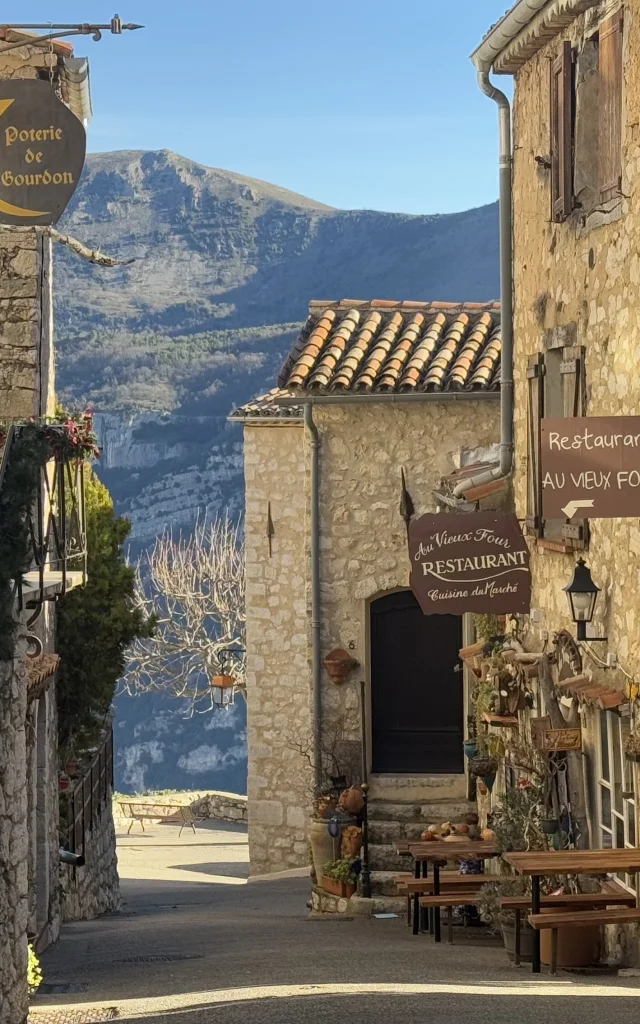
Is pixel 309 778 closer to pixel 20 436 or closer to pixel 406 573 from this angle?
pixel 406 573

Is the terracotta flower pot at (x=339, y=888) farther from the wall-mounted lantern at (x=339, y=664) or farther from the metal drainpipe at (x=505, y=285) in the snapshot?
the metal drainpipe at (x=505, y=285)

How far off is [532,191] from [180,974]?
667 centimetres

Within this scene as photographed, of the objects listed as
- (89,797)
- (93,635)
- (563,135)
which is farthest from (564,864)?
(89,797)

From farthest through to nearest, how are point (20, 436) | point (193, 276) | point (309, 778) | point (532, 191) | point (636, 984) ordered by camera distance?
point (193, 276) → point (309, 778) → point (532, 191) → point (20, 436) → point (636, 984)

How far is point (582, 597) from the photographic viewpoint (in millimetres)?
9477

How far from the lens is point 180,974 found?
9328 mm

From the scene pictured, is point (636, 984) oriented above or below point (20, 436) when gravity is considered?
below

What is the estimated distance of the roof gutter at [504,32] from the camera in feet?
35.7

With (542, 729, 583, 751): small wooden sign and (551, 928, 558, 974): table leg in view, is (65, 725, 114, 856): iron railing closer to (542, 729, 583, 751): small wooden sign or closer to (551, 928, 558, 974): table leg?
(542, 729, 583, 751): small wooden sign

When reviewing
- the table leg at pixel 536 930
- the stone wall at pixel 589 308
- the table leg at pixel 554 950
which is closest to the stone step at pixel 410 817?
the stone wall at pixel 589 308

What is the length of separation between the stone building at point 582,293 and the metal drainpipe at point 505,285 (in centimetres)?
6

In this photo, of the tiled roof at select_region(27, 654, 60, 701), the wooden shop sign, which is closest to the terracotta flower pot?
the tiled roof at select_region(27, 654, 60, 701)

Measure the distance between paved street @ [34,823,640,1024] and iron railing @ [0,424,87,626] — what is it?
238cm

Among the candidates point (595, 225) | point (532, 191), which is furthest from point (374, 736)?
point (595, 225)
